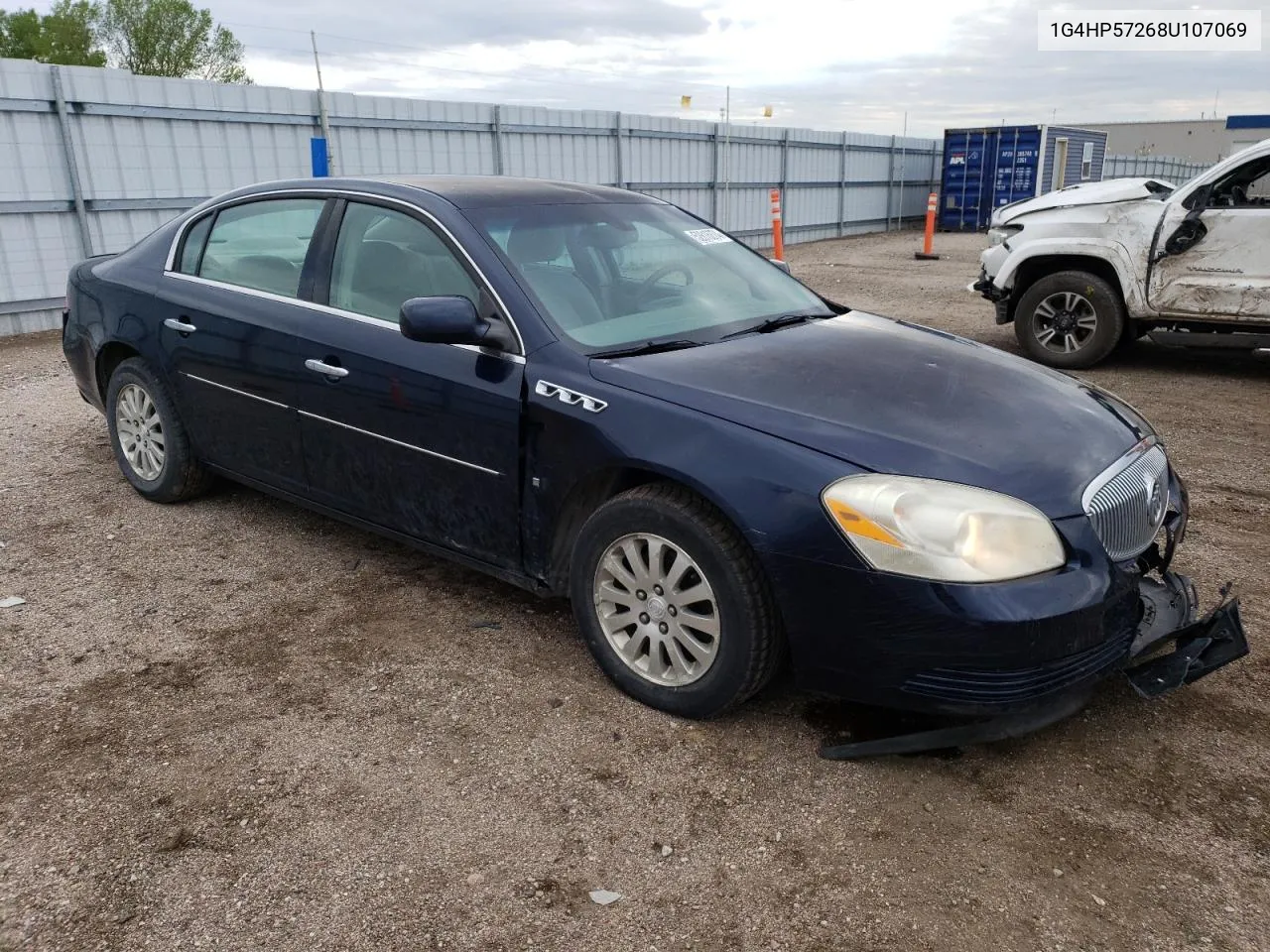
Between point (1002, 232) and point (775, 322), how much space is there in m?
5.99

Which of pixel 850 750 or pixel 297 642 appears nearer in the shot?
pixel 850 750

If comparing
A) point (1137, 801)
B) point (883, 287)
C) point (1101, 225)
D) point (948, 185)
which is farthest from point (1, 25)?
point (1137, 801)

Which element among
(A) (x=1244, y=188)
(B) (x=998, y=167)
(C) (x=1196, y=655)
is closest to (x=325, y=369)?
(C) (x=1196, y=655)

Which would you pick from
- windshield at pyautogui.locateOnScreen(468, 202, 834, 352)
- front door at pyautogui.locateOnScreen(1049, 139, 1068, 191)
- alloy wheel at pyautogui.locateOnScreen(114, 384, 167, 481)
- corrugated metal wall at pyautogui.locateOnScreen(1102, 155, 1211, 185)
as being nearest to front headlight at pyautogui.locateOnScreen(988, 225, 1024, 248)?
windshield at pyautogui.locateOnScreen(468, 202, 834, 352)

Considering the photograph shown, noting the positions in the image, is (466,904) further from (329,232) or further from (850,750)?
(329,232)

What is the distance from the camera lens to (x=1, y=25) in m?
57.1

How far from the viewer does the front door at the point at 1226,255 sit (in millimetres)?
7551

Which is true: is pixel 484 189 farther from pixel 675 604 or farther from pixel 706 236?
pixel 675 604

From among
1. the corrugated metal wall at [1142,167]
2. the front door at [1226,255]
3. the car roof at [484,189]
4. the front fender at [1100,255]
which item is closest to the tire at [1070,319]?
the front fender at [1100,255]

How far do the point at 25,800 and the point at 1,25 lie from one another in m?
69.0

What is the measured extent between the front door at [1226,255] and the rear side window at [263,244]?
6565 mm

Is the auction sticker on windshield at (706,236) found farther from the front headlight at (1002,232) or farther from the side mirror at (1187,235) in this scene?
the front headlight at (1002,232)

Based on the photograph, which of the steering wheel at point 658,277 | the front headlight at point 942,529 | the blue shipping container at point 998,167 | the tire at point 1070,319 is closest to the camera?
the front headlight at point 942,529

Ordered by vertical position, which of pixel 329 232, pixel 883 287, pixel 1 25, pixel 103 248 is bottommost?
pixel 883 287
